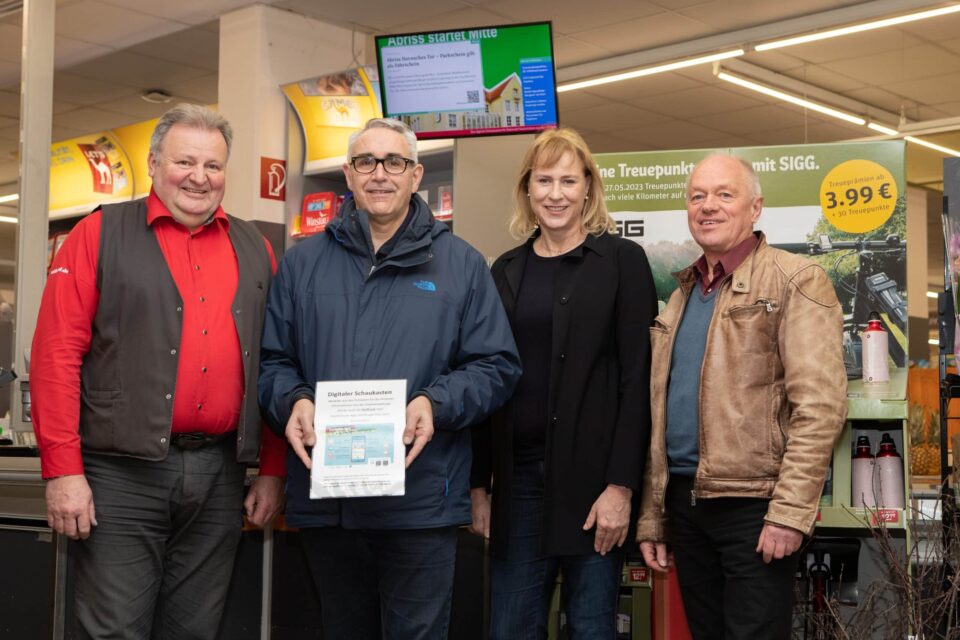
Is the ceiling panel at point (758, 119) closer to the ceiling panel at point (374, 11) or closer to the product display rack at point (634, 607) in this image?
the ceiling panel at point (374, 11)

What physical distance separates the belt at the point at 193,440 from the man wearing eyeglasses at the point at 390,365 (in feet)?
0.56

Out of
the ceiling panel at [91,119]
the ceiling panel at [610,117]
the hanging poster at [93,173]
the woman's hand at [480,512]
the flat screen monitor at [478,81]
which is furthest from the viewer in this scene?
the ceiling panel at [91,119]

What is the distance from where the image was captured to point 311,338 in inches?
107

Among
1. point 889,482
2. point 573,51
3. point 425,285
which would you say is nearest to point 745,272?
point 425,285

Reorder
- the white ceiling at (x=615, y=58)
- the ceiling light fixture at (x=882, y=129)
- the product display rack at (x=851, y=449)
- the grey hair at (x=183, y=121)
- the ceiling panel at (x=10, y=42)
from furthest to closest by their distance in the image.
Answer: the ceiling light fixture at (x=882, y=129) → the ceiling panel at (x=10, y=42) → the white ceiling at (x=615, y=58) → the product display rack at (x=851, y=449) → the grey hair at (x=183, y=121)

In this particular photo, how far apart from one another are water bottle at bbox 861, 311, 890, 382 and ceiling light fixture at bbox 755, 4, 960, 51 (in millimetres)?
4732

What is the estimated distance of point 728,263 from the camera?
2869mm

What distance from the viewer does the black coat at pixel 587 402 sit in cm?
283

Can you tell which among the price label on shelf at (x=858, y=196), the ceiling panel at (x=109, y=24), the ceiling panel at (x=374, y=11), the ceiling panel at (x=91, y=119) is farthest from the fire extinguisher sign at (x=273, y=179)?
the price label on shelf at (x=858, y=196)

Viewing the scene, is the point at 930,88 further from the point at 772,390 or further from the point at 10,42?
the point at 772,390

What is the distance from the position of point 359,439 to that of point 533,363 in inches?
23.8

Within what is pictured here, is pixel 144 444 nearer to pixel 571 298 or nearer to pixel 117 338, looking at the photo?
pixel 117 338

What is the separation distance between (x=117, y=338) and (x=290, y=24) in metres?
5.55

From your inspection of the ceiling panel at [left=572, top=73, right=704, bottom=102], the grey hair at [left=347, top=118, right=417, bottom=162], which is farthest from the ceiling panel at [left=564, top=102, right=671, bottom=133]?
the grey hair at [left=347, top=118, right=417, bottom=162]
